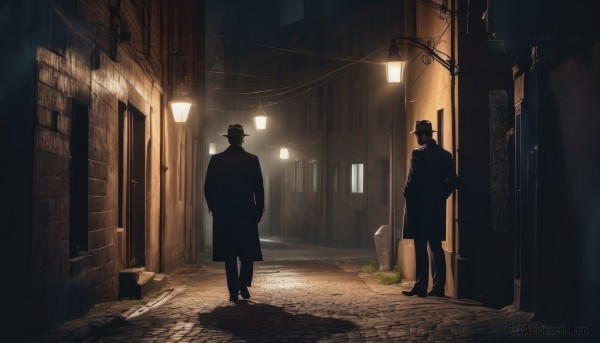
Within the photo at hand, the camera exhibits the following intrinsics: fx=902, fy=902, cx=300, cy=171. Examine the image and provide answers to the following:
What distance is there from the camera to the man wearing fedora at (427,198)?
1016cm

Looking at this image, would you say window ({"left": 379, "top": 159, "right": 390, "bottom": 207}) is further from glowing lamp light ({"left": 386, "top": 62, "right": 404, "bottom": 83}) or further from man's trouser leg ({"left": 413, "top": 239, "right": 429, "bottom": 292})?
man's trouser leg ({"left": 413, "top": 239, "right": 429, "bottom": 292})

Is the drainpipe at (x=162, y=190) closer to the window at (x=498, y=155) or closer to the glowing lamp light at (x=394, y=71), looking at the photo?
the glowing lamp light at (x=394, y=71)

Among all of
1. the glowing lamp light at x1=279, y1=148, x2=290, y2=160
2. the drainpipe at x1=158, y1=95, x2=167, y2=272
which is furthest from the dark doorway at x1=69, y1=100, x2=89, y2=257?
the glowing lamp light at x1=279, y1=148, x2=290, y2=160

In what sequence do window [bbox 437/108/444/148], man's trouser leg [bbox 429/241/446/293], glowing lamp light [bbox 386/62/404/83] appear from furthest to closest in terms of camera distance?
glowing lamp light [bbox 386/62/404/83], window [bbox 437/108/444/148], man's trouser leg [bbox 429/241/446/293]

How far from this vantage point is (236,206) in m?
10.2

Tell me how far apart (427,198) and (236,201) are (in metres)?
2.16

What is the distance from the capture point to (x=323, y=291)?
11312 millimetres

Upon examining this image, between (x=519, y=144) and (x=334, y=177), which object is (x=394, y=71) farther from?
(x=334, y=177)

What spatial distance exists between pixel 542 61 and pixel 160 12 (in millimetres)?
10034

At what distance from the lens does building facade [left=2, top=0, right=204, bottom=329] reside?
7027 millimetres

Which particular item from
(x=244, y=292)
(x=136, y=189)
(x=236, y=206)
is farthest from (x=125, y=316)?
(x=136, y=189)

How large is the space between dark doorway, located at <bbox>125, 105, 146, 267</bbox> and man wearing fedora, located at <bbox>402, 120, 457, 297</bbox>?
433cm

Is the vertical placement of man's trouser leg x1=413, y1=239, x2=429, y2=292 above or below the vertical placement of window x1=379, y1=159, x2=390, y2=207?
below

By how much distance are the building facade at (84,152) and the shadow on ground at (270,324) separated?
140cm
